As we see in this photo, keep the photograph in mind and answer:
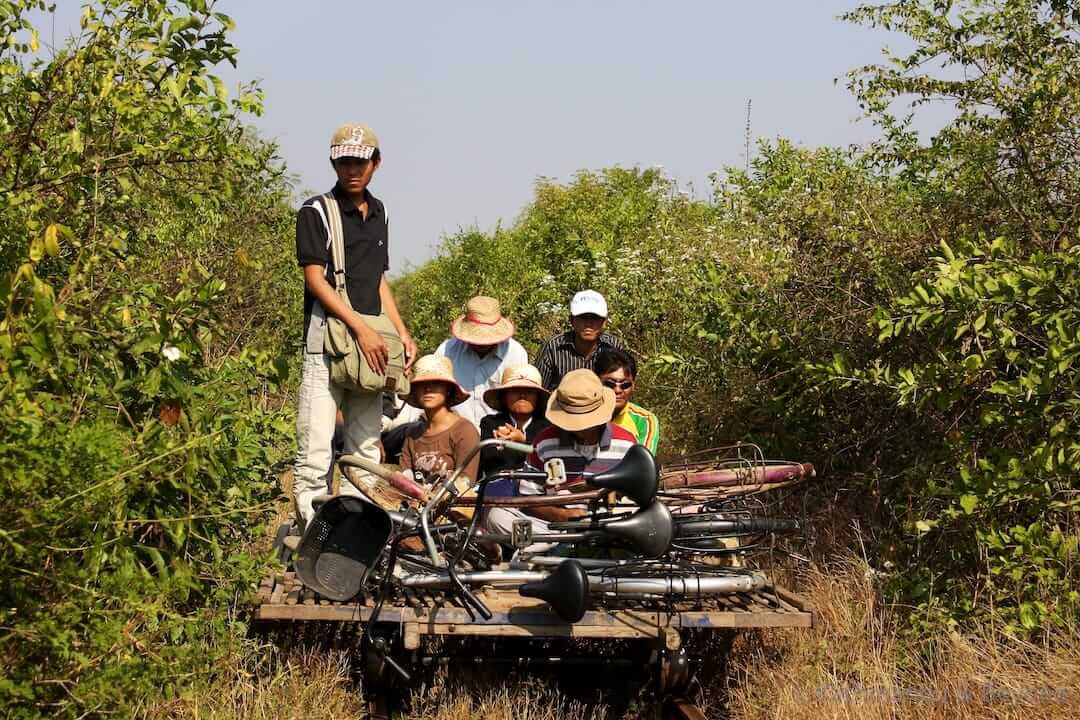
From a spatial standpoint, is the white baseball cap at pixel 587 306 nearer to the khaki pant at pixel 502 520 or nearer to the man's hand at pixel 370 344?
the man's hand at pixel 370 344

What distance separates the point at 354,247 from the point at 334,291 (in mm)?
311

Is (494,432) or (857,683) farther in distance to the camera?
(494,432)

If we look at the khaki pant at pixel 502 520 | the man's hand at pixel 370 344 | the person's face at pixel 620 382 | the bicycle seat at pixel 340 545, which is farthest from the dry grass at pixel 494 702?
the person's face at pixel 620 382

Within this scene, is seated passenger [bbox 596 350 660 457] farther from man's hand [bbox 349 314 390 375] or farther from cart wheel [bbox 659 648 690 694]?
cart wheel [bbox 659 648 690 694]

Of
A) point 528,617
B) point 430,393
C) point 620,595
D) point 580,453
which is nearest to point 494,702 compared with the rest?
point 528,617

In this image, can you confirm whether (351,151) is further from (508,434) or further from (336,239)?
(508,434)

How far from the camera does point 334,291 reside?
7.88 m

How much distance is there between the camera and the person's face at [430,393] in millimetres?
8547

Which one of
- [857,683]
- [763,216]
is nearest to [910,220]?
[763,216]

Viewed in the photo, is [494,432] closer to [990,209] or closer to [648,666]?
[648,666]

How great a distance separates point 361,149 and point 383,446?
228cm

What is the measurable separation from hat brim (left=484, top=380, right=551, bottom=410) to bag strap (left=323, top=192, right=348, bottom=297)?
1.38 metres

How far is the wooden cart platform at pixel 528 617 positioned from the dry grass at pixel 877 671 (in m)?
0.33

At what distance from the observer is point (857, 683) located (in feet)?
20.9
